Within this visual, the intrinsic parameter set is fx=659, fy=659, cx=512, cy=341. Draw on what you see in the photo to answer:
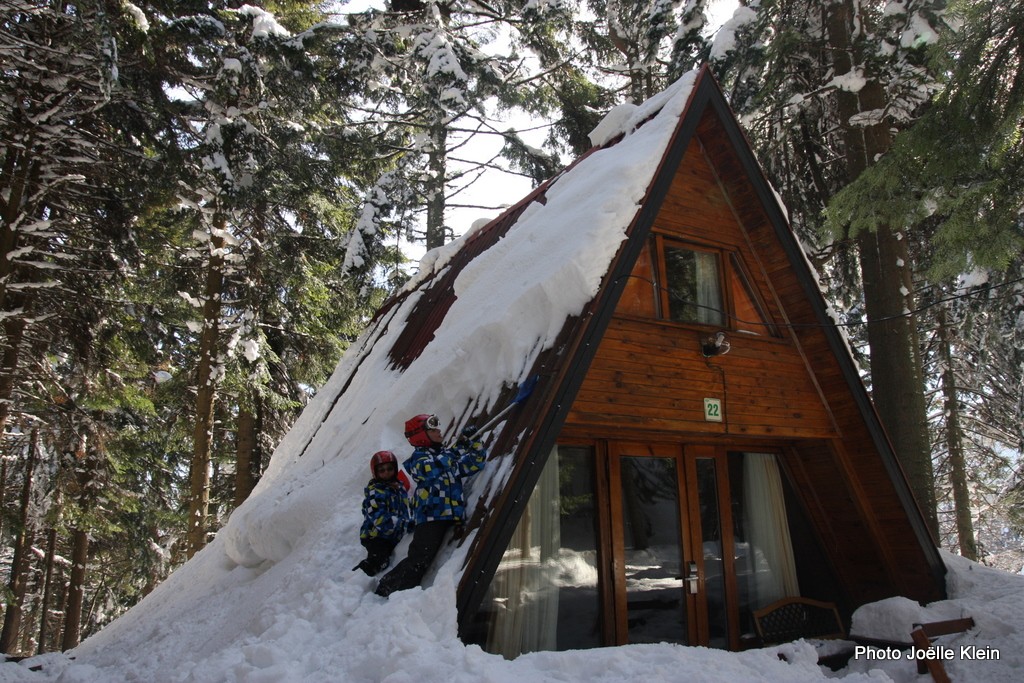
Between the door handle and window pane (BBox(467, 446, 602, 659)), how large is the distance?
113cm

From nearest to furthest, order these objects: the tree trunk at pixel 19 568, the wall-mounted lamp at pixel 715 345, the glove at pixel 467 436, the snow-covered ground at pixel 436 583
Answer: the snow-covered ground at pixel 436 583 → the glove at pixel 467 436 → the wall-mounted lamp at pixel 715 345 → the tree trunk at pixel 19 568

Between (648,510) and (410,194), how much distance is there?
11967 mm

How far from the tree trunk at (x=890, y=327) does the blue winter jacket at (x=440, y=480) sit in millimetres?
6155

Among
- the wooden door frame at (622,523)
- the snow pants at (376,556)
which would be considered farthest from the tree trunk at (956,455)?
the snow pants at (376,556)

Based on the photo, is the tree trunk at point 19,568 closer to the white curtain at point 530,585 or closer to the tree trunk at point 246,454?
the tree trunk at point 246,454

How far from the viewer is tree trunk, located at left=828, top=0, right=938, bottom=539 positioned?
8664mm

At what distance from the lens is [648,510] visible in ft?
22.4

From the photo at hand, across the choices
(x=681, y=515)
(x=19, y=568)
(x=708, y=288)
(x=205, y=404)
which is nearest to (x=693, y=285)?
(x=708, y=288)

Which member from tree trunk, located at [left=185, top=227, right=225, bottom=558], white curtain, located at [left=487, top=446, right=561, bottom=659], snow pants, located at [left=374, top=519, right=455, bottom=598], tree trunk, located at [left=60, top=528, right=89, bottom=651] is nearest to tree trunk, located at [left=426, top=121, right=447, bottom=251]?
tree trunk, located at [left=185, top=227, right=225, bottom=558]

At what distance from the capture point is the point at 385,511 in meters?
5.38

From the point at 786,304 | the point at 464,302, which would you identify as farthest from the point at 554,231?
the point at 786,304

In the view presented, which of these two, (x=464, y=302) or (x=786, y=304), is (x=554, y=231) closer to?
(x=464, y=302)

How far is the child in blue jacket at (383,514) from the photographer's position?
5289 millimetres

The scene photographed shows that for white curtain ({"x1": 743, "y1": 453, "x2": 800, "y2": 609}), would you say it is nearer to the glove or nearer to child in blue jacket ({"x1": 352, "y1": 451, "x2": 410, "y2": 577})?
the glove
